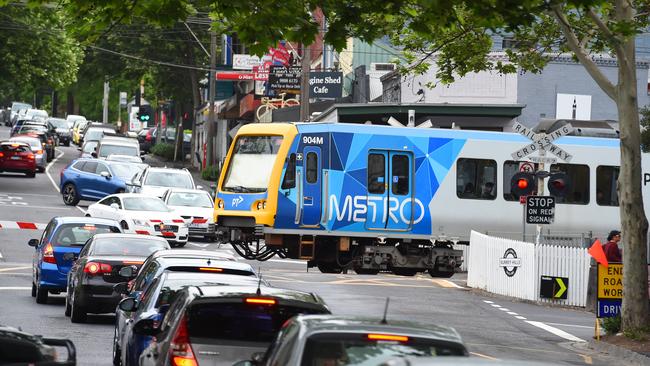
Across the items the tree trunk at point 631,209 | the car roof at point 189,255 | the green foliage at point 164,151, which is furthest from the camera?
the green foliage at point 164,151

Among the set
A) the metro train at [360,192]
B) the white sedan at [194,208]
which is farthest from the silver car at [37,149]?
the metro train at [360,192]

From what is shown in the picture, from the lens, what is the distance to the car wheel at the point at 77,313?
21297mm

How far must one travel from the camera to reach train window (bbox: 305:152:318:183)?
93.4 ft

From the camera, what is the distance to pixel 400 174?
29031 millimetres

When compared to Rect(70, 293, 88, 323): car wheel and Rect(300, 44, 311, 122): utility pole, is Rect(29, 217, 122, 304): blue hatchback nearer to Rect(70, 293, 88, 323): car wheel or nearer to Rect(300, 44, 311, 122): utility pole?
Rect(70, 293, 88, 323): car wheel

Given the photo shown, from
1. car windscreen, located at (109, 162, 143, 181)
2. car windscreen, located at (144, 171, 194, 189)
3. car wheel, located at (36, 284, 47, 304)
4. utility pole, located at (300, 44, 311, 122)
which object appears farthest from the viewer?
car windscreen, located at (109, 162, 143, 181)

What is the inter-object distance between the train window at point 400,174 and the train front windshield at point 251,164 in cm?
246

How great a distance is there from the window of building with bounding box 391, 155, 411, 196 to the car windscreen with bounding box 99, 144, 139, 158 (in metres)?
31.5

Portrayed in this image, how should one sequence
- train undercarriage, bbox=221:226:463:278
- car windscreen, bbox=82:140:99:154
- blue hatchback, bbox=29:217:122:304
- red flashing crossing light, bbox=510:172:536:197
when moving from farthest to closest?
car windscreen, bbox=82:140:99:154
train undercarriage, bbox=221:226:463:278
red flashing crossing light, bbox=510:172:536:197
blue hatchback, bbox=29:217:122:304

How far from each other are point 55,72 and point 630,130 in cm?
3823

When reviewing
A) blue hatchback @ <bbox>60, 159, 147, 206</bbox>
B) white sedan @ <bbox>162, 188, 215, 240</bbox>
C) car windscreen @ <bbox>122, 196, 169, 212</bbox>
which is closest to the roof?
car windscreen @ <bbox>122, 196, 169, 212</bbox>

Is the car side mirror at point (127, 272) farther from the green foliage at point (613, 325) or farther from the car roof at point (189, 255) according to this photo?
the green foliage at point (613, 325)

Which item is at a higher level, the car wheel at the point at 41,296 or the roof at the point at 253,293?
the roof at the point at 253,293

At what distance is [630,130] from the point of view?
2366 centimetres
